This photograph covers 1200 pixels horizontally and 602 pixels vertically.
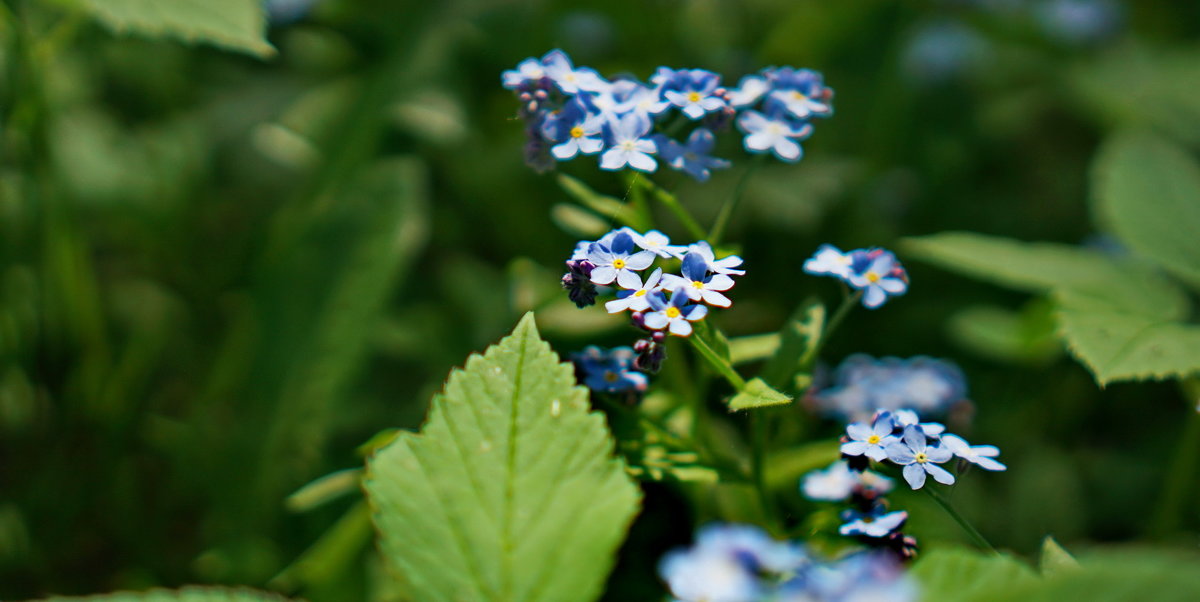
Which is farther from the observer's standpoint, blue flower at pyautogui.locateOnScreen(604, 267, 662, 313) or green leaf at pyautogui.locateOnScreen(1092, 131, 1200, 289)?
green leaf at pyautogui.locateOnScreen(1092, 131, 1200, 289)

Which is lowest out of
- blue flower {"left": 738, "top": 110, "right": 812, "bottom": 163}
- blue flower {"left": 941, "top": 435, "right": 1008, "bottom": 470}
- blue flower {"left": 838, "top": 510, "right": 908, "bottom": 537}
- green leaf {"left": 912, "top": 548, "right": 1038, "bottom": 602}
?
blue flower {"left": 838, "top": 510, "right": 908, "bottom": 537}

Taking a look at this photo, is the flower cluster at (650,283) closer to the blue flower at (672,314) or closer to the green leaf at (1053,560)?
the blue flower at (672,314)

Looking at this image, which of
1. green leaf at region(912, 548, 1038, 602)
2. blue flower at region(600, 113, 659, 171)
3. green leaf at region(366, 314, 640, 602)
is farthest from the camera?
blue flower at region(600, 113, 659, 171)

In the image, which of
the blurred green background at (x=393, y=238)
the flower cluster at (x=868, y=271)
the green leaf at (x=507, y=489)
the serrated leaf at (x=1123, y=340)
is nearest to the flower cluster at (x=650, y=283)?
the green leaf at (x=507, y=489)

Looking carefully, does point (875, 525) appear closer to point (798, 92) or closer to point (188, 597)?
point (798, 92)

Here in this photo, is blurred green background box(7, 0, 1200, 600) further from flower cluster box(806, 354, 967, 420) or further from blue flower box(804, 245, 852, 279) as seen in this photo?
blue flower box(804, 245, 852, 279)

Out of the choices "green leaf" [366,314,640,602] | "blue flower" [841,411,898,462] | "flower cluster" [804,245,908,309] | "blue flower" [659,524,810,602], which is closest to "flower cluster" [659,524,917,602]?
"blue flower" [659,524,810,602]

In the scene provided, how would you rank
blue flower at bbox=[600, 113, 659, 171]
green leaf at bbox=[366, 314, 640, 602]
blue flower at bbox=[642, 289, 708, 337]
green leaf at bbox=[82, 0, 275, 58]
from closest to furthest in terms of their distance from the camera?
green leaf at bbox=[366, 314, 640, 602] → blue flower at bbox=[642, 289, 708, 337] → blue flower at bbox=[600, 113, 659, 171] → green leaf at bbox=[82, 0, 275, 58]
